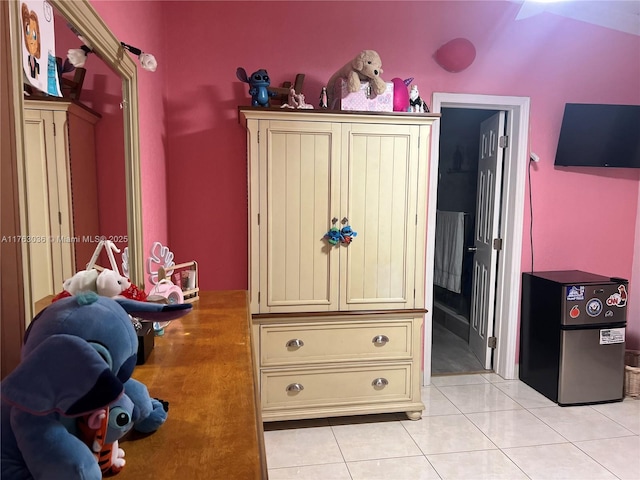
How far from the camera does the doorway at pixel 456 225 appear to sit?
169 inches

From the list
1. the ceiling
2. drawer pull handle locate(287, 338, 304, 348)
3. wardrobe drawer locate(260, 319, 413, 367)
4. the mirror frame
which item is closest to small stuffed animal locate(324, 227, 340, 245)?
wardrobe drawer locate(260, 319, 413, 367)

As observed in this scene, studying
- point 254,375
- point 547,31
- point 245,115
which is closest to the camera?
point 254,375

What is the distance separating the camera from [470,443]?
2.50 meters

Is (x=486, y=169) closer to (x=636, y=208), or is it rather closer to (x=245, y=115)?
(x=636, y=208)

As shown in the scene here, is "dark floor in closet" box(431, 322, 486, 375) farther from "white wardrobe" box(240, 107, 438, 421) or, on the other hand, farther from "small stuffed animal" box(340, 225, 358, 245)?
"small stuffed animal" box(340, 225, 358, 245)

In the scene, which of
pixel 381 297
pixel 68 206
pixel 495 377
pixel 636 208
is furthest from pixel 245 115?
pixel 636 208

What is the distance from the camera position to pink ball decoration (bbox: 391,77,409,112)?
263cm

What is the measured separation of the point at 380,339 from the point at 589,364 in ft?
5.00

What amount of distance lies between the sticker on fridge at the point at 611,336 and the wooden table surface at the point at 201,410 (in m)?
2.63

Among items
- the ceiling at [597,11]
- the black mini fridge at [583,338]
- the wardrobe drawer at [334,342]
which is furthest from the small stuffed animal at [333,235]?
the ceiling at [597,11]

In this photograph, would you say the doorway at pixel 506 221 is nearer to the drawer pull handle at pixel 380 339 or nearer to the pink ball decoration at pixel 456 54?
the pink ball decoration at pixel 456 54

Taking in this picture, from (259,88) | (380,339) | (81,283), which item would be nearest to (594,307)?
(380,339)

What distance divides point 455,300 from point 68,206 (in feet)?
14.3

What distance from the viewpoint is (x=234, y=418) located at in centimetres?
91
